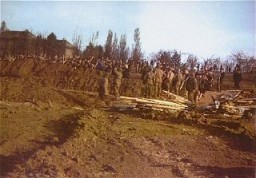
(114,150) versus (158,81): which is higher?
(158,81)

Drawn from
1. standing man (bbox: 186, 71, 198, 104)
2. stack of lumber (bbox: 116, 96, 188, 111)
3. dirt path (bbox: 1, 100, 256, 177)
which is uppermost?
standing man (bbox: 186, 71, 198, 104)

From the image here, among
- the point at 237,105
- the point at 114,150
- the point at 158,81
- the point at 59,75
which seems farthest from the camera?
the point at 59,75

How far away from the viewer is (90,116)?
25.6 feet

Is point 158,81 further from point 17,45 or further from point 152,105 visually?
point 17,45

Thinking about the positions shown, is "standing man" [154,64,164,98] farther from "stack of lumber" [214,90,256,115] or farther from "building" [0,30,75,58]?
"building" [0,30,75,58]

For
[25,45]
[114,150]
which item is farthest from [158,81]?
[25,45]

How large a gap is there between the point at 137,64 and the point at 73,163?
15323 mm

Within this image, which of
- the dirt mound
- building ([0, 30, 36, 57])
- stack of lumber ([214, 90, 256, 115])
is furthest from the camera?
building ([0, 30, 36, 57])

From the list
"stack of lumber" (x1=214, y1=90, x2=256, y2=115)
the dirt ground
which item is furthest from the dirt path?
"stack of lumber" (x1=214, y1=90, x2=256, y2=115)

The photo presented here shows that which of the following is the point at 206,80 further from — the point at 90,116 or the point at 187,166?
the point at 187,166

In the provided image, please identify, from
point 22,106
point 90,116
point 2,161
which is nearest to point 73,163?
point 2,161

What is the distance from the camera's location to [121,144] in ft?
20.5

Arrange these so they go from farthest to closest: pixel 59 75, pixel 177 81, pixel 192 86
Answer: pixel 59 75 < pixel 177 81 < pixel 192 86

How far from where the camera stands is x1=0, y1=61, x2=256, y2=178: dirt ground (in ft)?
17.3
